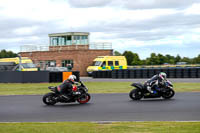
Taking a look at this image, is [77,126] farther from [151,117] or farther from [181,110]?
[181,110]

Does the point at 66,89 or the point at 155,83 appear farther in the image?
the point at 155,83

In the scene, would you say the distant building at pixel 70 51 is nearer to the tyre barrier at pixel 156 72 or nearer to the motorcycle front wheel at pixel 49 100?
the tyre barrier at pixel 156 72

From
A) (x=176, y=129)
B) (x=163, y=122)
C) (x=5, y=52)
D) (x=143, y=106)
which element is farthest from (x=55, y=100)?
(x=5, y=52)

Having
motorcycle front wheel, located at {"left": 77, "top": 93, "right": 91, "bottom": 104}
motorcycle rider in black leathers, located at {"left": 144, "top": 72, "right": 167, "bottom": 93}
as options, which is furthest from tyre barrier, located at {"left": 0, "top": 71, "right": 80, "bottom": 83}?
motorcycle front wheel, located at {"left": 77, "top": 93, "right": 91, "bottom": 104}

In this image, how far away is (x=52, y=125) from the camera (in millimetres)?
9547

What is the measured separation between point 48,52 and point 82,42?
17.4 ft

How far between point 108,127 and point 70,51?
154 feet

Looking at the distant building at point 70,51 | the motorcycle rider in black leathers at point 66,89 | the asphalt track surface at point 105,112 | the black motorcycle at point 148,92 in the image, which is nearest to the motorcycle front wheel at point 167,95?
the black motorcycle at point 148,92

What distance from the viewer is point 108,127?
9016 millimetres

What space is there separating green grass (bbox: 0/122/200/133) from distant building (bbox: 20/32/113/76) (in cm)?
4496

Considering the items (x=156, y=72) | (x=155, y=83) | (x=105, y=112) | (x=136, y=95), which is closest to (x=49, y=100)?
(x=105, y=112)

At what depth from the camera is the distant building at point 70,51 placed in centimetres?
5503

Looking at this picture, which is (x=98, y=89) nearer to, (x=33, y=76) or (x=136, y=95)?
(x=136, y=95)

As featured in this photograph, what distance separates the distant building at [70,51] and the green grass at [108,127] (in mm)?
44959
